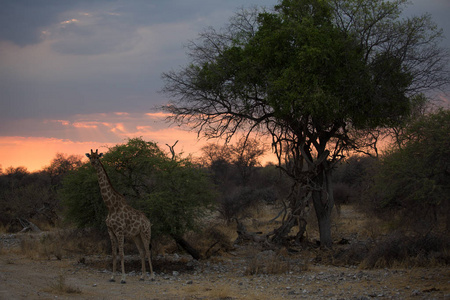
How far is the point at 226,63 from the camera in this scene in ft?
53.9

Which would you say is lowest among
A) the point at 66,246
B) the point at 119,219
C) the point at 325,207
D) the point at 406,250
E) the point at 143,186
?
the point at 406,250

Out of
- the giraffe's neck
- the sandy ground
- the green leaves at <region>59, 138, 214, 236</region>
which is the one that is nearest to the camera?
the sandy ground

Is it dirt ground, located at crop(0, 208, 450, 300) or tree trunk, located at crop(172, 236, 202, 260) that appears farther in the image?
tree trunk, located at crop(172, 236, 202, 260)

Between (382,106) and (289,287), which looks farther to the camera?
(382,106)

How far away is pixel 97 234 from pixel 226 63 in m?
7.87

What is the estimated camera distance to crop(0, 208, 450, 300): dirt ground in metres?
9.36

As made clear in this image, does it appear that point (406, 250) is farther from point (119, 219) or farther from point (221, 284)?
point (119, 219)

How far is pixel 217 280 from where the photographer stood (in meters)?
11.8

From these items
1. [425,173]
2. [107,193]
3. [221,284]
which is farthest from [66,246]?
[425,173]

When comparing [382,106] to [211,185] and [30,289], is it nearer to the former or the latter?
[211,185]

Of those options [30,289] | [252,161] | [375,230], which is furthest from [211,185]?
[252,161]

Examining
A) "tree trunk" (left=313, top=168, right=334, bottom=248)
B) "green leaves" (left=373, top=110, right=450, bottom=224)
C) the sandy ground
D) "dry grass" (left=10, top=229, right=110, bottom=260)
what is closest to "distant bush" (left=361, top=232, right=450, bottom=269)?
→ the sandy ground

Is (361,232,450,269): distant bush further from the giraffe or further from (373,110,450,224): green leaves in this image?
the giraffe

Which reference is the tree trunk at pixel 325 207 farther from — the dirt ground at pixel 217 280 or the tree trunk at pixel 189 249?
the tree trunk at pixel 189 249
